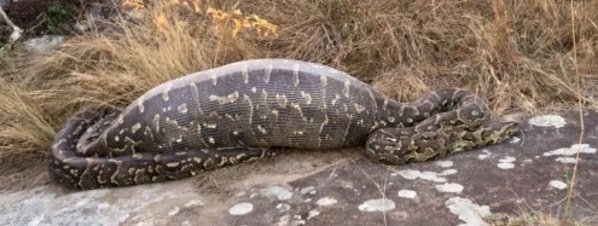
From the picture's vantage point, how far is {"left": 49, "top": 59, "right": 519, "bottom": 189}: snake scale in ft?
18.2

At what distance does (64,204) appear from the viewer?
5.39m

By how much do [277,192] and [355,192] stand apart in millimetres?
550

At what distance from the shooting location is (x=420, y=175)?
5188mm

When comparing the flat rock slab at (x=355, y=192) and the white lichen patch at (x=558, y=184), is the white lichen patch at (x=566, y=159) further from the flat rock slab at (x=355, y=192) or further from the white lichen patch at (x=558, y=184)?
the white lichen patch at (x=558, y=184)

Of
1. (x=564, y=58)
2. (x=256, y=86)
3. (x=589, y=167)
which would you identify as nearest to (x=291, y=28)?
(x=256, y=86)

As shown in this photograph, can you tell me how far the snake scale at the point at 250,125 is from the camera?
5.54 meters

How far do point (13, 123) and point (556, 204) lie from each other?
4606 mm

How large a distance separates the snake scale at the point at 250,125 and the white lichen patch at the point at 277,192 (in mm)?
509

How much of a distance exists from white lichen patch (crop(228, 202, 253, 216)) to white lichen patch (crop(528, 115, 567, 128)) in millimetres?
2384

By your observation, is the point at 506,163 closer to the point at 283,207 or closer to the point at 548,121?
the point at 548,121

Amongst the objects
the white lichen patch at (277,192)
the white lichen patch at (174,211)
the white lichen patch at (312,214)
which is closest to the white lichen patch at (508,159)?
the white lichen patch at (312,214)

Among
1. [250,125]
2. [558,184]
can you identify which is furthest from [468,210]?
[250,125]

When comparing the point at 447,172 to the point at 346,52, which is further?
the point at 346,52

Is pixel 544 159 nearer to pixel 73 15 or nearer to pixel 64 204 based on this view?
pixel 64 204
